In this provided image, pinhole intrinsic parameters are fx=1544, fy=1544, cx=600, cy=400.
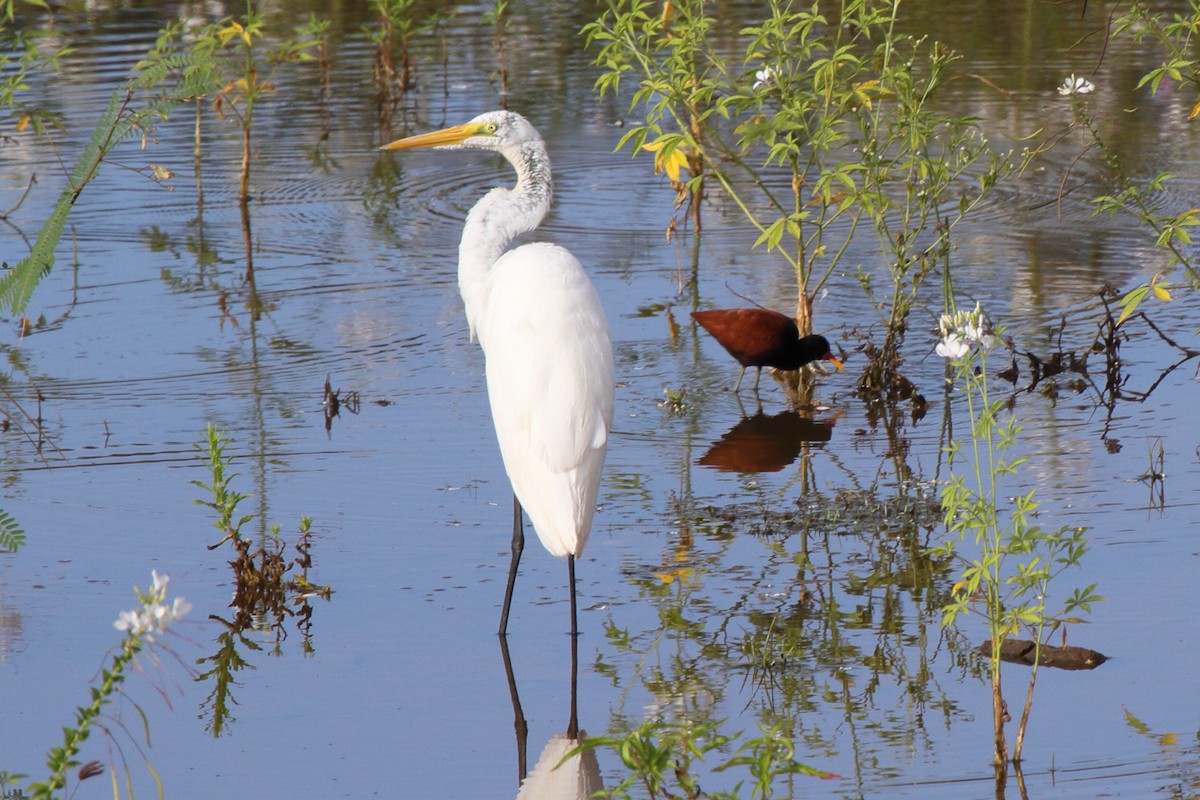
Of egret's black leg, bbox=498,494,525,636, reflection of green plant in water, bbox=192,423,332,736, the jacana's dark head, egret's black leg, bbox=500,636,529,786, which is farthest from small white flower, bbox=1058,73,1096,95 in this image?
reflection of green plant in water, bbox=192,423,332,736

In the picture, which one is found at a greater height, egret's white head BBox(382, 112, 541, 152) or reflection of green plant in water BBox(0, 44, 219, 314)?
reflection of green plant in water BBox(0, 44, 219, 314)

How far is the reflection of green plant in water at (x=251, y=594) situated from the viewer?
425 centimetres

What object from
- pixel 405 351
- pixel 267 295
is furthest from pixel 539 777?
pixel 267 295

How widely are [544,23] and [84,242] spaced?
23.9ft

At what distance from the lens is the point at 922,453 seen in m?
5.77

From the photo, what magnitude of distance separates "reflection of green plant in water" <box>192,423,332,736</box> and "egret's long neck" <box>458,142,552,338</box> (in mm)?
961

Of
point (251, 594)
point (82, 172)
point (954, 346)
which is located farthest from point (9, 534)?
point (954, 346)

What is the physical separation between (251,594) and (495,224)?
145cm

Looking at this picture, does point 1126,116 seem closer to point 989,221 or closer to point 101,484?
point 989,221

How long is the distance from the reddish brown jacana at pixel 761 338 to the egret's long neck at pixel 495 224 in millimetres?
1312

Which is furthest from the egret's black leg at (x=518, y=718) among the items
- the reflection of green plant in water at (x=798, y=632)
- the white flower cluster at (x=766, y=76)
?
the white flower cluster at (x=766, y=76)

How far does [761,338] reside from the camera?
20.3 ft

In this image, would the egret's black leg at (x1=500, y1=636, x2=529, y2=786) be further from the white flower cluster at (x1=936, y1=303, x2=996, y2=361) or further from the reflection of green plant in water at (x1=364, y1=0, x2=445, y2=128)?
the reflection of green plant in water at (x1=364, y1=0, x2=445, y2=128)

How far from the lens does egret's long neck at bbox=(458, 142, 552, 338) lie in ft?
16.6
